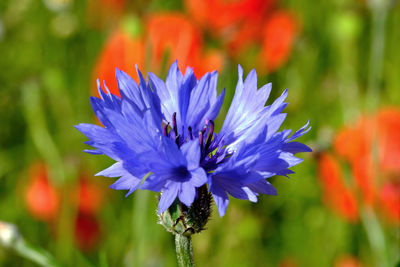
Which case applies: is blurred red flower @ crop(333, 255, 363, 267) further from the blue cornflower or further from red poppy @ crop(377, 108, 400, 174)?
the blue cornflower

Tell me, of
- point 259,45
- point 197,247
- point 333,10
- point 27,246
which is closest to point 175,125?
point 27,246

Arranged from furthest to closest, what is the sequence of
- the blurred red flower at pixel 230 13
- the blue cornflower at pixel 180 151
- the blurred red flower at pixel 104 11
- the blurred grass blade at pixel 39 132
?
the blurred red flower at pixel 104 11 < the blurred red flower at pixel 230 13 < the blurred grass blade at pixel 39 132 < the blue cornflower at pixel 180 151

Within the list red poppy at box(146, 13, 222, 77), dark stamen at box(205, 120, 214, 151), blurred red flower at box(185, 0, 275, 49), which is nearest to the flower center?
dark stamen at box(205, 120, 214, 151)

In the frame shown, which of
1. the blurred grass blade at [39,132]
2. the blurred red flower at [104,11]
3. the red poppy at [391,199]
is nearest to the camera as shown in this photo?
the red poppy at [391,199]

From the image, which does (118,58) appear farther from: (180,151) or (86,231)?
(180,151)

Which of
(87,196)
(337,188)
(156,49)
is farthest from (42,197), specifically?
(337,188)

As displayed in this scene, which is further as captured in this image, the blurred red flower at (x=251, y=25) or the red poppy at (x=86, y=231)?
the blurred red flower at (x=251, y=25)

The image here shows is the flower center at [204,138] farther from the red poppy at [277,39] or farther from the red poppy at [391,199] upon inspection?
the red poppy at [277,39]

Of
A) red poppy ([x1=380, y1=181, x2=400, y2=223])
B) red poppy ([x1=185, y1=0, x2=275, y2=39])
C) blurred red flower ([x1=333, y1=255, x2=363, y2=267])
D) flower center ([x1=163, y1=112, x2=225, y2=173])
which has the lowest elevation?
blurred red flower ([x1=333, y1=255, x2=363, y2=267])

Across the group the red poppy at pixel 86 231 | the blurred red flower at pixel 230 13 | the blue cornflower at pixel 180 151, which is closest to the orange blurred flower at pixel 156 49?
the blurred red flower at pixel 230 13
